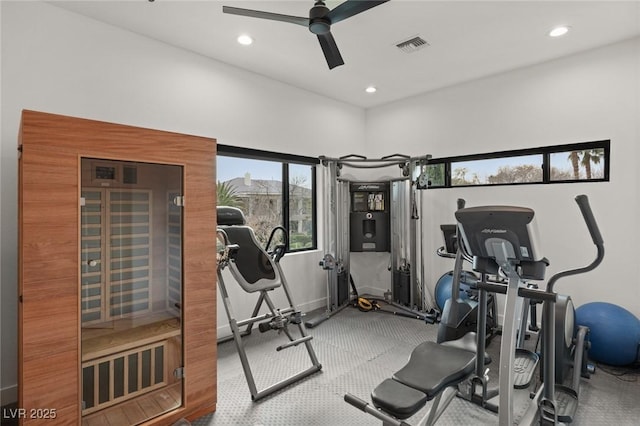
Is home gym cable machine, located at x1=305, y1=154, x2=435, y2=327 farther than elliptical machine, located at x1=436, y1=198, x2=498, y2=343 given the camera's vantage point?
Yes

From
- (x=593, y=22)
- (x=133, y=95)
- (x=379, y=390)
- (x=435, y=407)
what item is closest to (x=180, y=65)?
(x=133, y=95)

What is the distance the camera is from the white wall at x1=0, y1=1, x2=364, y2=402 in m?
2.39

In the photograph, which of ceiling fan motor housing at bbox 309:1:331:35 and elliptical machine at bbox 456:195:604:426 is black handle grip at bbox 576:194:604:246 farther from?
ceiling fan motor housing at bbox 309:1:331:35

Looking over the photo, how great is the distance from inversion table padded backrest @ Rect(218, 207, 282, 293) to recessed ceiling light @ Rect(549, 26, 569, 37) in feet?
11.0

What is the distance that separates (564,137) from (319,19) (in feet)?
9.95

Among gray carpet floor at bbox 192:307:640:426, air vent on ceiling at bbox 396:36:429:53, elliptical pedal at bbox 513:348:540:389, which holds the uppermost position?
air vent on ceiling at bbox 396:36:429:53

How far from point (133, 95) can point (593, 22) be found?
4.13 m

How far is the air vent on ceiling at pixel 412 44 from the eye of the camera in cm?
313

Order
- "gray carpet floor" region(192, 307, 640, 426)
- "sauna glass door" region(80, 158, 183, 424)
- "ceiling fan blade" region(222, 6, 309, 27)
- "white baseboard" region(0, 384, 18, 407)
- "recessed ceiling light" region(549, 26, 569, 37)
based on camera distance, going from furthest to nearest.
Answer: "recessed ceiling light" region(549, 26, 569, 37)
"white baseboard" region(0, 384, 18, 407)
"gray carpet floor" region(192, 307, 640, 426)
"ceiling fan blade" region(222, 6, 309, 27)
"sauna glass door" region(80, 158, 183, 424)

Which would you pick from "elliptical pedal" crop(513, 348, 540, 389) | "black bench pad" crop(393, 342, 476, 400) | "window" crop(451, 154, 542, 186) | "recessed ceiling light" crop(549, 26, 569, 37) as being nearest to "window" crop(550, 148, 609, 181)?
"window" crop(451, 154, 542, 186)

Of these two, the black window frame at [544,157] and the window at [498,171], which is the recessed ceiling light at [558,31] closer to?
the black window frame at [544,157]

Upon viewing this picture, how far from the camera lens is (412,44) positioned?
10.5 ft

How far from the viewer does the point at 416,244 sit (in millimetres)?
4652

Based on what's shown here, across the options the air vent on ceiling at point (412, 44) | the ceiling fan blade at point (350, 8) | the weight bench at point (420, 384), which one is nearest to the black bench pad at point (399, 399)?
the weight bench at point (420, 384)
